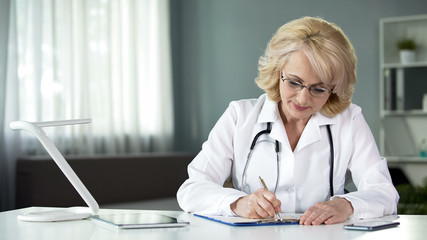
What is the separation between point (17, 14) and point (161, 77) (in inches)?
65.9

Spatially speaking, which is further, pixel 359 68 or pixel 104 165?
pixel 359 68

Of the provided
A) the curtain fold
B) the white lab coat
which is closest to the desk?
the white lab coat

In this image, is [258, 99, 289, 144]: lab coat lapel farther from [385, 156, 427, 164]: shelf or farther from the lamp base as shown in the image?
[385, 156, 427, 164]: shelf

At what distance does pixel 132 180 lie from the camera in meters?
4.89

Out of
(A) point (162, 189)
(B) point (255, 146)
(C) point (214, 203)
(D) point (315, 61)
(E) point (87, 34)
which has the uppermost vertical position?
(E) point (87, 34)

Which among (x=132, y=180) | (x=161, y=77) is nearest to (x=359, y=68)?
(x=161, y=77)

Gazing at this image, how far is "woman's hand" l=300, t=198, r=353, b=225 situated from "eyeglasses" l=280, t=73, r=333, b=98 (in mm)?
399

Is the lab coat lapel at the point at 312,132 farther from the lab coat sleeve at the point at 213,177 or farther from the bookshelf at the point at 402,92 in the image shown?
the bookshelf at the point at 402,92

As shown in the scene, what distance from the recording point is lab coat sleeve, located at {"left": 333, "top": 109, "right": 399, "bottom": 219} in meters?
1.82

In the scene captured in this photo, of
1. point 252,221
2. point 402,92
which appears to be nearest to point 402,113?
point 402,92

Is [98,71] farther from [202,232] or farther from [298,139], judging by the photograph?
[202,232]

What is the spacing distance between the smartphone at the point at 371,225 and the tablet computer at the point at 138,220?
433 mm

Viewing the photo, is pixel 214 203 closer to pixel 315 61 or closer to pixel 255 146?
pixel 255 146

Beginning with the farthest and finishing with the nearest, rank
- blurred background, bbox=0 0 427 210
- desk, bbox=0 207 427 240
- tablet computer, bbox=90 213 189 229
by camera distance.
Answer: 1. blurred background, bbox=0 0 427 210
2. tablet computer, bbox=90 213 189 229
3. desk, bbox=0 207 427 240
